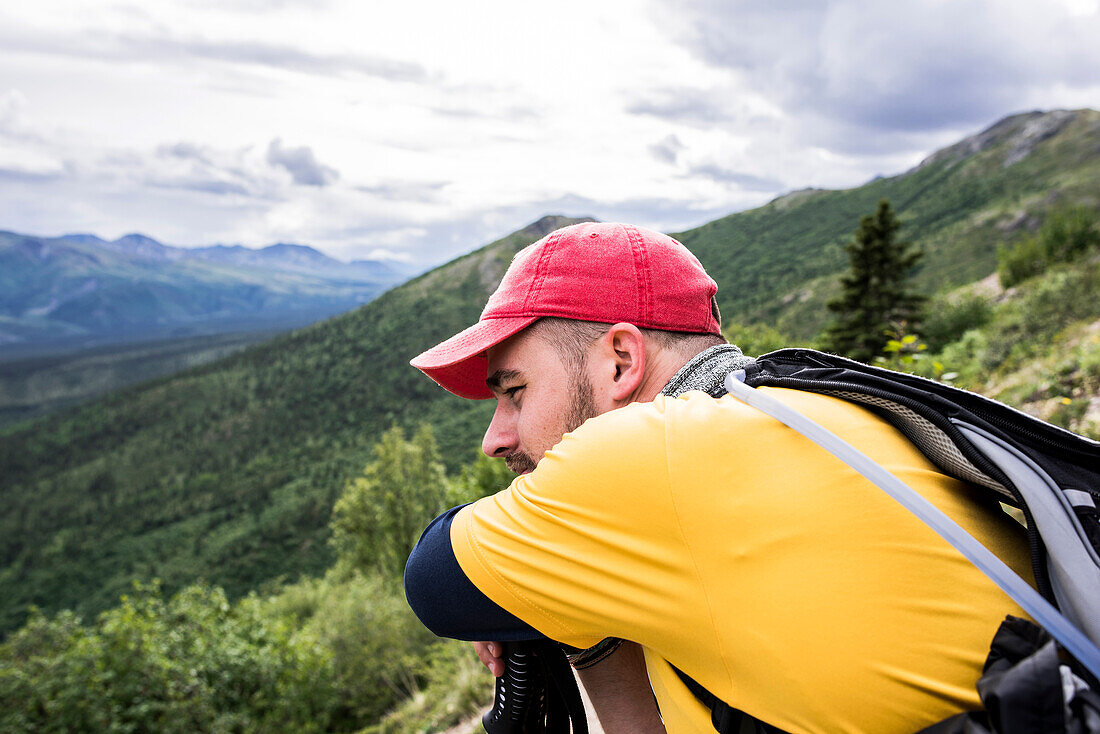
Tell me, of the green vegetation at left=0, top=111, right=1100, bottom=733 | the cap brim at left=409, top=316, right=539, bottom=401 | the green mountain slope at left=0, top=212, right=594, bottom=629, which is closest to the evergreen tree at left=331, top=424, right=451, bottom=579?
the green vegetation at left=0, top=111, right=1100, bottom=733

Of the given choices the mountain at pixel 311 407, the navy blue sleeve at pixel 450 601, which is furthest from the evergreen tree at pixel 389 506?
the mountain at pixel 311 407

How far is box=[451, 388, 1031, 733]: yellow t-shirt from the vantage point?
3.43ft

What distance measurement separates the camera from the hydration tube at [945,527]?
89 centimetres

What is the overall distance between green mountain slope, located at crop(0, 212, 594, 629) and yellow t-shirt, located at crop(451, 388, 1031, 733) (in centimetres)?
7623

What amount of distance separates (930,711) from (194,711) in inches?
660

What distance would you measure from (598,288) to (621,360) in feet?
0.71

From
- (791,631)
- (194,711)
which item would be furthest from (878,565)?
(194,711)

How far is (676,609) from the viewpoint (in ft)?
3.78

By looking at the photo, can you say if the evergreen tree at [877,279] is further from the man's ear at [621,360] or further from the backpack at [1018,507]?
the backpack at [1018,507]

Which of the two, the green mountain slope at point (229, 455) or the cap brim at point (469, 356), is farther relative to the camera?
the green mountain slope at point (229, 455)

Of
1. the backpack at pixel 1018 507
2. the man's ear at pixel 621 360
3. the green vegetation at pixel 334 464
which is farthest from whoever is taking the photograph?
the green vegetation at pixel 334 464

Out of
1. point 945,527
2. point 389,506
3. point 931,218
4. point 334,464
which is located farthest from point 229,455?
point 931,218

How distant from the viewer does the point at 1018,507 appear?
1118 mm

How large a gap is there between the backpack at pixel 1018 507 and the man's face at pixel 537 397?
464 mm
